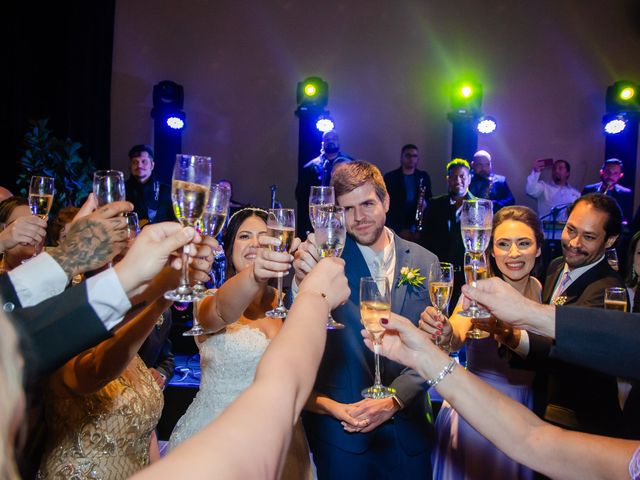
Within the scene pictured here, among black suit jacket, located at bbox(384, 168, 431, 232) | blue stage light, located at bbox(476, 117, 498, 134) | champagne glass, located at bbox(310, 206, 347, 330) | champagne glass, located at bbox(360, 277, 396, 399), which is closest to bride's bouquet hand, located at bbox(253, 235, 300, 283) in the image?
champagne glass, located at bbox(310, 206, 347, 330)

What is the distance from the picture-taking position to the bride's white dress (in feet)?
8.80

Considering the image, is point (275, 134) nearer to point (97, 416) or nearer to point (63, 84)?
point (63, 84)

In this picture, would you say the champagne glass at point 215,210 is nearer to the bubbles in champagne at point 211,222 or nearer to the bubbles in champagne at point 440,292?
the bubbles in champagne at point 211,222

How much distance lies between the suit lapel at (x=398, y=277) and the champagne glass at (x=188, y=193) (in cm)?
145

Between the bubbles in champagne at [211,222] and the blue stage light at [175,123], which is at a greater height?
the blue stage light at [175,123]

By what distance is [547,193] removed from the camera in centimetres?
914

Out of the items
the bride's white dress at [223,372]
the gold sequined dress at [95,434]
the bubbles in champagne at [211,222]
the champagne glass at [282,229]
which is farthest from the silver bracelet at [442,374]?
the gold sequined dress at [95,434]

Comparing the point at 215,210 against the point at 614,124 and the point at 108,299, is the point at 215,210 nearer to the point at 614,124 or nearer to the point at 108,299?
the point at 108,299

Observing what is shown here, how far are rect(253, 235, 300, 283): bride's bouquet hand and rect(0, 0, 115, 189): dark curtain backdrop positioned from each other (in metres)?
6.25

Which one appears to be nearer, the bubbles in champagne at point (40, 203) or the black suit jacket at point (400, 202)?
the bubbles in champagne at point (40, 203)

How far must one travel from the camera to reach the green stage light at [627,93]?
935cm

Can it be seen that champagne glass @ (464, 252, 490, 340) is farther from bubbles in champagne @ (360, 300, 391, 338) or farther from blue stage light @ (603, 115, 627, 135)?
blue stage light @ (603, 115, 627, 135)

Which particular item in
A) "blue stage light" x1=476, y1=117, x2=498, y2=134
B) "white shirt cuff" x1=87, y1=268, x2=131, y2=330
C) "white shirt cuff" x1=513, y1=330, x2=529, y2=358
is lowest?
"white shirt cuff" x1=513, y1=330, x2=529, y2=358

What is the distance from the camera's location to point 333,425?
2697 mm
